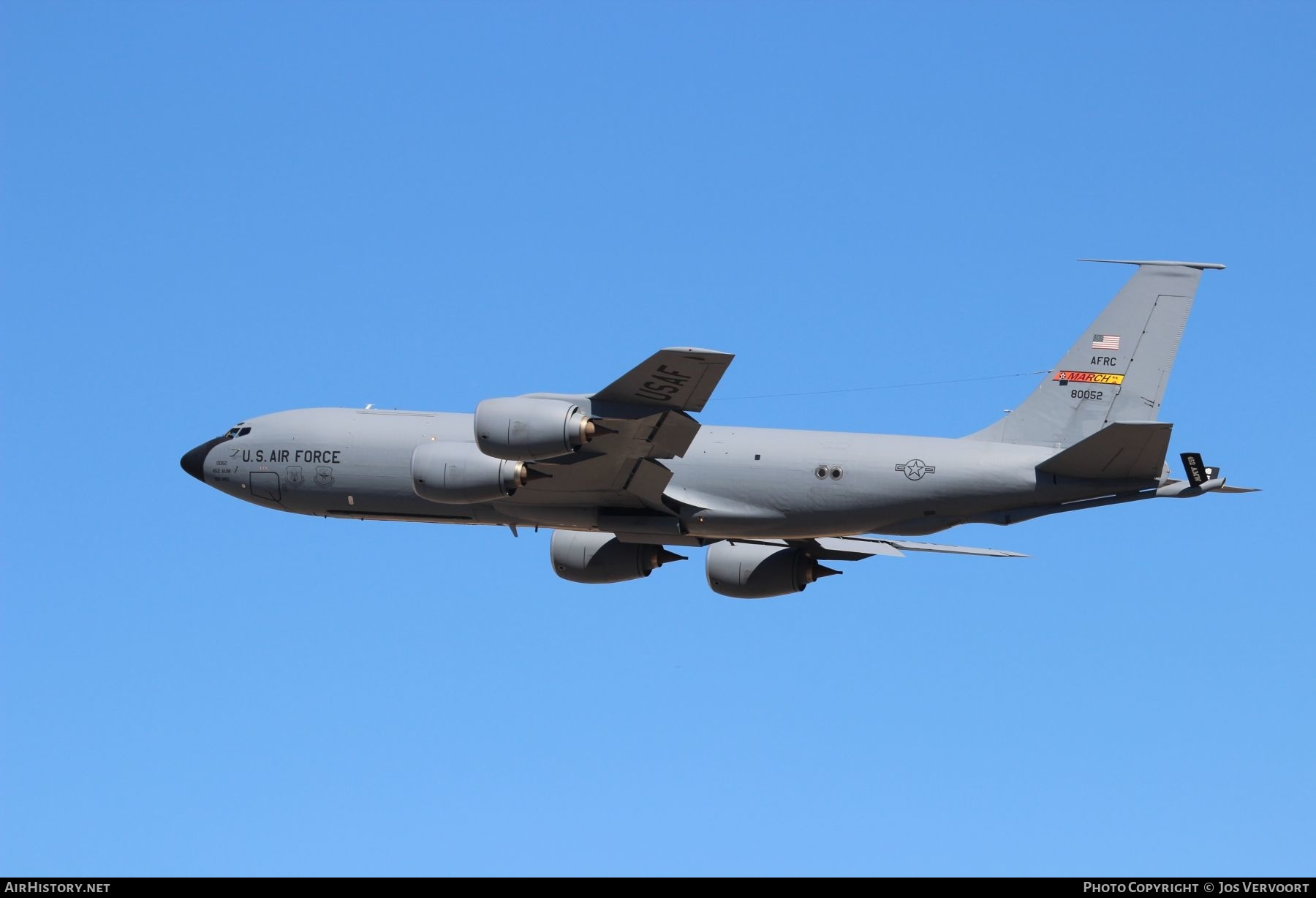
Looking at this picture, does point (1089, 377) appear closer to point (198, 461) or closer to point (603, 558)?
point (603, 558)

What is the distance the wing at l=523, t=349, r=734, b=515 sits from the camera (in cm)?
4003

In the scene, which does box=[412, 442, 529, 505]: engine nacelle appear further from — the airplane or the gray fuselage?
the gray fuselage

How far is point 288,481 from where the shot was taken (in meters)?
47.7

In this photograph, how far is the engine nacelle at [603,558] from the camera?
49219 mm

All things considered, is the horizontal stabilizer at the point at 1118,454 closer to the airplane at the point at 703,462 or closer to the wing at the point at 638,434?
the airplane at the point at 703,462

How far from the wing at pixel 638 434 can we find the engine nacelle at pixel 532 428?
610 millimetres

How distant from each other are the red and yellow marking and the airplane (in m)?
0.04

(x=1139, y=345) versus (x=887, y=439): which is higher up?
(x=1139, y=345)

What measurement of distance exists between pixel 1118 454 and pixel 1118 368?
4142mm

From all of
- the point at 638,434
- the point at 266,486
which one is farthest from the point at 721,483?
the point at 266,486

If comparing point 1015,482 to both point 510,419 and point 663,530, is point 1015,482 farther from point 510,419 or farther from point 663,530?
point 510,419
